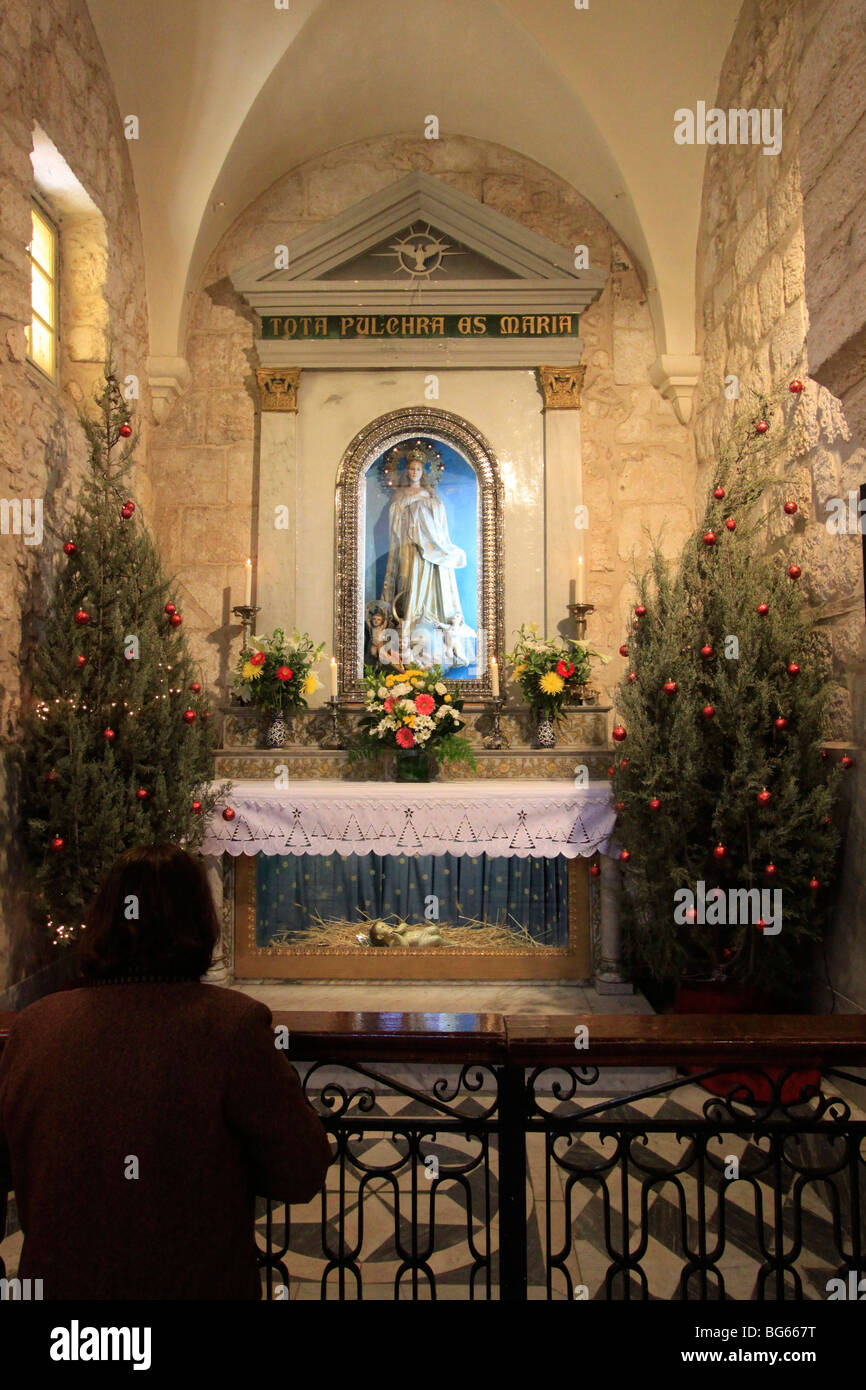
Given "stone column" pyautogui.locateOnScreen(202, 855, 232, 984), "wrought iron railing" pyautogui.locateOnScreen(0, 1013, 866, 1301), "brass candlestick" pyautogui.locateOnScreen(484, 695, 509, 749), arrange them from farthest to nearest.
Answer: "brass candlestick" pyautogui.locateOnScreen(484, 695, 509, 749) → "stone column" pyautogui.locateOnScreen(202, 855, 232, 984) → "wrought iron railing" pyautogui.locateOnScreen(0, 1013, 866, 1301)

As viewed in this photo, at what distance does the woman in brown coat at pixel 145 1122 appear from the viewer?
1359 mm

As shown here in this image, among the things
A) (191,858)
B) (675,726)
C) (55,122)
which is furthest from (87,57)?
(191,858)

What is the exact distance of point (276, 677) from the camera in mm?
5676

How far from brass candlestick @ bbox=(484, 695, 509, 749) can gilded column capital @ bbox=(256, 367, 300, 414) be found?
102 inches

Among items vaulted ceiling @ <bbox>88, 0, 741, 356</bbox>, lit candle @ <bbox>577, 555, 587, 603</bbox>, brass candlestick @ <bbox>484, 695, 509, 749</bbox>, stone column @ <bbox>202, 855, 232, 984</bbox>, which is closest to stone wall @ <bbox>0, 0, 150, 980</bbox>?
vaulted ceiling @ <bbox>88, 0, 741, 356</bbox>

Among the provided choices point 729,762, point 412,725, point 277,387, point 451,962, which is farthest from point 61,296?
point 729,762

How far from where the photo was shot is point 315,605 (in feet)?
20.7

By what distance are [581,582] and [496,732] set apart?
124cm

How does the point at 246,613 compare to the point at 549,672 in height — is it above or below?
above

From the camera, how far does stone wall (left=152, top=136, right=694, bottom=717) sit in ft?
21.1

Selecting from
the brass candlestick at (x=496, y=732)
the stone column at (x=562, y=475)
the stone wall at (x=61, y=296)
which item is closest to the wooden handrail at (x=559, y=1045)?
the stone wall at (x=61, y=296)

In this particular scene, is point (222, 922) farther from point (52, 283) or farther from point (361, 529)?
point (52, 283)

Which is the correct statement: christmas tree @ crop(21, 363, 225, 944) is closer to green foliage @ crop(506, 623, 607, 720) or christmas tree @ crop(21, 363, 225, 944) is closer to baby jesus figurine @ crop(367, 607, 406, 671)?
baby jesus figurine @ crop(367, 607, 406, 671)
